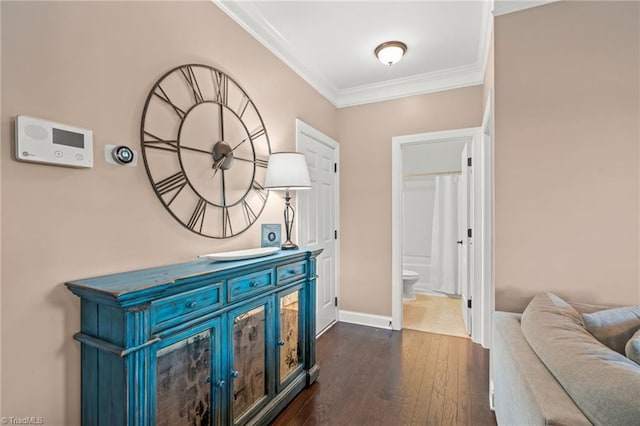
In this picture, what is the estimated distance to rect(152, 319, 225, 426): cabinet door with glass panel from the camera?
4.00ft

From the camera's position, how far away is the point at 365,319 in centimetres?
345

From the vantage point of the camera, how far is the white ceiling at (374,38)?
2078mm

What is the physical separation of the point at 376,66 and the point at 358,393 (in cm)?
283

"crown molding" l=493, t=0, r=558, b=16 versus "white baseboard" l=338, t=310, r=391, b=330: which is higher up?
"crown molding" l=493, t=0, r=558, b=16

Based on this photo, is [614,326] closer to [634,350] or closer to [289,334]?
[634,350]

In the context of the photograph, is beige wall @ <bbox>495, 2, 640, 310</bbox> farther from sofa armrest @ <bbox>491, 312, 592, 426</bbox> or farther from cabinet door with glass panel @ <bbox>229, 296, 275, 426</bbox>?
cabinet door with glass panel @ <bbox>229, 296, 275, 426</bbox>

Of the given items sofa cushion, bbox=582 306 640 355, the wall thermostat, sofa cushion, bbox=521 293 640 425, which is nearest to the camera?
sofa cushion, bbox=521 293 640 425

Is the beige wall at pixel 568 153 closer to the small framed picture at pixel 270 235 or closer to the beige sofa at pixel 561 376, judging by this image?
the beige sofa at pixel 561 376

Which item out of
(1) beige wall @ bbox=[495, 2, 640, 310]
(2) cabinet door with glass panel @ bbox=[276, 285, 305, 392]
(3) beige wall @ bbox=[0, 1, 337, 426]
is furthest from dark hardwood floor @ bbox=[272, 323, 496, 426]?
(3) beige wall @ bbox=[0, 1, 337, 426]

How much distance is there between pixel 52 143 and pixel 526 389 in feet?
6.19

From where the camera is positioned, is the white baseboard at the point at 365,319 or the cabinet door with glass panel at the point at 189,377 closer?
the cabinet door with glass panel at the point at 189,377

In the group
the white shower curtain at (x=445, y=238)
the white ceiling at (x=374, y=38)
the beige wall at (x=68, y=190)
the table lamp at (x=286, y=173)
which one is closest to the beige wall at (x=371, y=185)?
the white ceiling at (x=374, y=38)

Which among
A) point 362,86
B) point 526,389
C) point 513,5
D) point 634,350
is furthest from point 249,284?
point 362,86

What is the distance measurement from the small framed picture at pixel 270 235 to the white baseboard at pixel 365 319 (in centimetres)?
175
